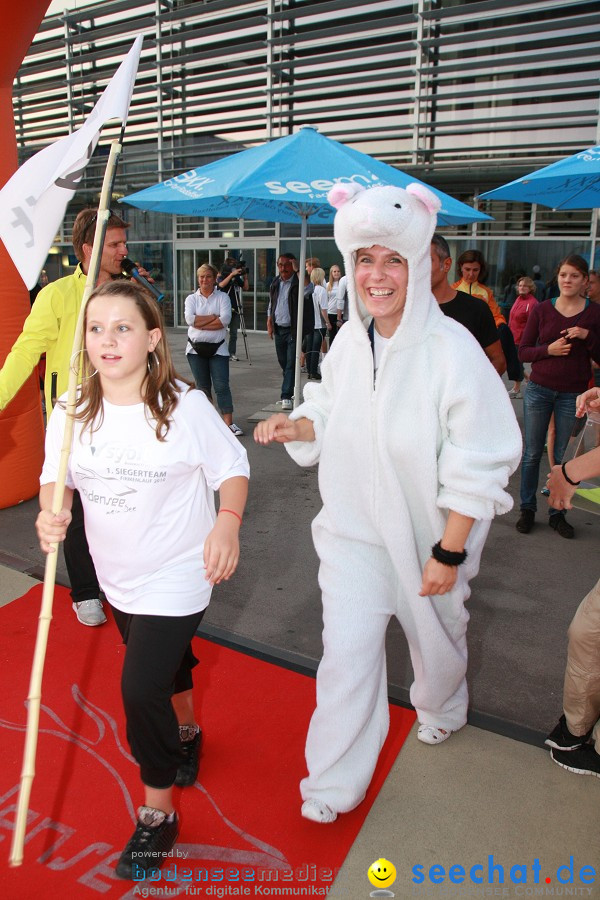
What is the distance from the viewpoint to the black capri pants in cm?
207

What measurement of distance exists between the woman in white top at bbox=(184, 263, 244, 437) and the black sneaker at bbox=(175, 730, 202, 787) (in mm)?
5344

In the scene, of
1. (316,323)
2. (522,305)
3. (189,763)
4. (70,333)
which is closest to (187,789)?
(189,763)

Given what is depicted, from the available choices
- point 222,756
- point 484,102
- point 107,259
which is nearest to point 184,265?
point 484,102

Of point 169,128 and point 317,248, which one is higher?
point 169,128

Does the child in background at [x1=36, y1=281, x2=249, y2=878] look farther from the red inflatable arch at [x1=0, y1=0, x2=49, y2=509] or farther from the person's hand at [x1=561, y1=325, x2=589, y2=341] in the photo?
the person's hand at [x1=561, y1=325, x2=589, y2=341]

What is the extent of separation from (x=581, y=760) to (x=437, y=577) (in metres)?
1.13

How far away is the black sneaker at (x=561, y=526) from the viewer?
5234mm

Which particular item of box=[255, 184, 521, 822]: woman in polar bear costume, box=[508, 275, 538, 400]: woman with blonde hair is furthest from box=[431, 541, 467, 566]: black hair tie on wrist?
box=[508, 275, 538, 400]: woman with blonde hair

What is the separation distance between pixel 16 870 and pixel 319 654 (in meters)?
1.69

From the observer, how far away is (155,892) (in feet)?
7.02

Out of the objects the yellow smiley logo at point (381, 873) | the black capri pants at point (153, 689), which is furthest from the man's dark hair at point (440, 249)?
the yellow smiley logo at point (381, 873)

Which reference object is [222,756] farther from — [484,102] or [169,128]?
[169,128]

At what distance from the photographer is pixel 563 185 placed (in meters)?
5.63

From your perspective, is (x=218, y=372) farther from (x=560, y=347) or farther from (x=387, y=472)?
(x=387, y=472)
